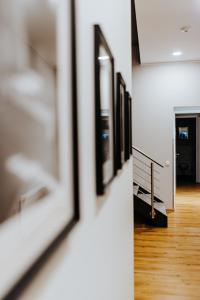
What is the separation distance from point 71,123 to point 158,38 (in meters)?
4.83

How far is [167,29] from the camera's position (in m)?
4.71

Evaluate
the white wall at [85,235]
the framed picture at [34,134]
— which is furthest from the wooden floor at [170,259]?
the framed picture at [34,134]

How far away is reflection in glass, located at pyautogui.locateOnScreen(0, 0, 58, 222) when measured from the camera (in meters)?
0.43

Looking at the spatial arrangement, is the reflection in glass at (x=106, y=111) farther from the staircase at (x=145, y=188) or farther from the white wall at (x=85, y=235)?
the staircase at (x=145, y=188)

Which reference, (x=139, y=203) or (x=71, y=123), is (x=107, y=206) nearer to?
(x=71, y=123)

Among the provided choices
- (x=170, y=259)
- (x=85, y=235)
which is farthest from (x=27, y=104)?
(x=170, y=259)

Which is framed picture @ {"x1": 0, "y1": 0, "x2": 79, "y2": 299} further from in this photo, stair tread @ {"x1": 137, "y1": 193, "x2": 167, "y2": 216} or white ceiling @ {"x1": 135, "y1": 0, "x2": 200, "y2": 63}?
stair tread @ {"x1": 137, "y1": 193, "x2": 167, "y2": 216}

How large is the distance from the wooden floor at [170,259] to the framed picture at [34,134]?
295 cm

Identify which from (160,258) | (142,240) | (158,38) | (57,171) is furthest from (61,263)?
(158,38)

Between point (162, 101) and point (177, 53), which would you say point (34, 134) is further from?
point (162, 101)

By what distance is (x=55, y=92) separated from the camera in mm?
628

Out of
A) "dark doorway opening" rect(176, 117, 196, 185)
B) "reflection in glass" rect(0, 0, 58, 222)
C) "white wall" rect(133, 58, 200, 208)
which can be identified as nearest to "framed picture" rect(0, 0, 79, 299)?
"reflection in glass" rect(0, 0, 58, 222)

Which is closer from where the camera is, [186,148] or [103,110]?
[103,110]

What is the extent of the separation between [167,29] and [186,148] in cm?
706
